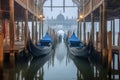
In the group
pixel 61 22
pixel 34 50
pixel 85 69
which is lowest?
pixel 85 69

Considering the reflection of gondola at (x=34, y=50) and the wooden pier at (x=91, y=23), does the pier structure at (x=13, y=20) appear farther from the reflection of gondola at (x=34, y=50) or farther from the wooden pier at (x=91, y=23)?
the reflection of gondola at (x=34, y=50)

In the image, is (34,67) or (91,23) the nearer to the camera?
(34,67)

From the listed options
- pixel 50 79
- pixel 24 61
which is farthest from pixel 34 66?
pixel 50 79

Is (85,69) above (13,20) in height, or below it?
below

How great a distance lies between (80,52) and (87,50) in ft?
4.13

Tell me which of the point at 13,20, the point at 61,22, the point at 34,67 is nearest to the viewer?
the point at 13,20

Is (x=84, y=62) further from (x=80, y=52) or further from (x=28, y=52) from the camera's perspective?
(x=28, y=52)

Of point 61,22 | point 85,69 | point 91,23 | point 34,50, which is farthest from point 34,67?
point 61,22

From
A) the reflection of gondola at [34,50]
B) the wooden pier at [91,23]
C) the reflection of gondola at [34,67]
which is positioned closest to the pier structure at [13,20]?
the wooden pier at [91,23]

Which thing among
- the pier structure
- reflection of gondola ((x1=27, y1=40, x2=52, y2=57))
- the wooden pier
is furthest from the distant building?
reflection of gondola ((x1=27, y1=40, x2=52, y2=57))

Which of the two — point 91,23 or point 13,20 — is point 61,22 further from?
point 13,20

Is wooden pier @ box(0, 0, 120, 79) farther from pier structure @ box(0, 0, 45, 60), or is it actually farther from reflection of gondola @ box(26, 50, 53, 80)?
reflection of gondola @ box(26, 50, 53, 80)

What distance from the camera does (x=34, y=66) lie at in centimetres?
1908

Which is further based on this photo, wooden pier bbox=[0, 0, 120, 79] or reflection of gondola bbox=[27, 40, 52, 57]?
reflection of gondola bbox=[27, 40, 52, 57]
